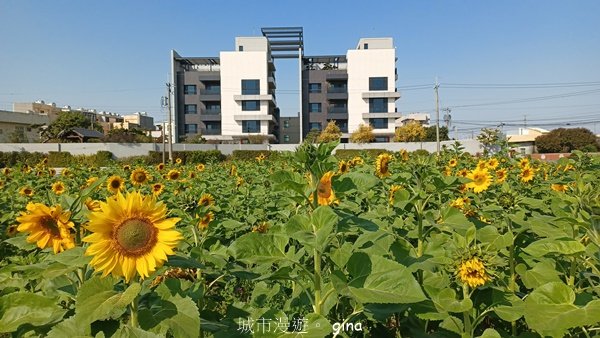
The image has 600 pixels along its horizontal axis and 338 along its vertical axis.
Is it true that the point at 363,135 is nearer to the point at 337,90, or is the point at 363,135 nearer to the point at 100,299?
the point at 337,90

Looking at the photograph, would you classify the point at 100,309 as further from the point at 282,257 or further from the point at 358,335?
the point at 358,335

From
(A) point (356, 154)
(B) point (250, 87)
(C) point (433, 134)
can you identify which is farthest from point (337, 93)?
(A) point (356, 154)

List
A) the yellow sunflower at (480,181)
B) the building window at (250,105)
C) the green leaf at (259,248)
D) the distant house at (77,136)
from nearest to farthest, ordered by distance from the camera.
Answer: the green leaf at (259,248) < the yellow sunflower at (480,181) < the distant house at (77,136) < the building window at (250,105)

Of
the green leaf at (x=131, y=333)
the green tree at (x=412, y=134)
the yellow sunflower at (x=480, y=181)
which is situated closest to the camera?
the green leaf at (x=131, y=333)

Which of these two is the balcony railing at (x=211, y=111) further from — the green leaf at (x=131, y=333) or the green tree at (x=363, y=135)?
the green leaf at (x=131, y=333)

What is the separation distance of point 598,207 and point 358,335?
127cm

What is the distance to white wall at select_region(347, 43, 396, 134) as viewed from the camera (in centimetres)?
4903

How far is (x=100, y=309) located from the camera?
3.35 feet

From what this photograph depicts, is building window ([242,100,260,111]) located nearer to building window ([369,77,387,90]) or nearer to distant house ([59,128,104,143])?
building window ([369,77,387,90])

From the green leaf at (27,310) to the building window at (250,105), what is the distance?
4818 centimetres

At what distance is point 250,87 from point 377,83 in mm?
16204

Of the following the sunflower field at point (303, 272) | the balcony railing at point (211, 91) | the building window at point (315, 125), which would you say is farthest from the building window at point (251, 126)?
the sunflower field at point (303, 272)

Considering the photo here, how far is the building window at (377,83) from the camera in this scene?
49.0 metres

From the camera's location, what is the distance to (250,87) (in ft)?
160
